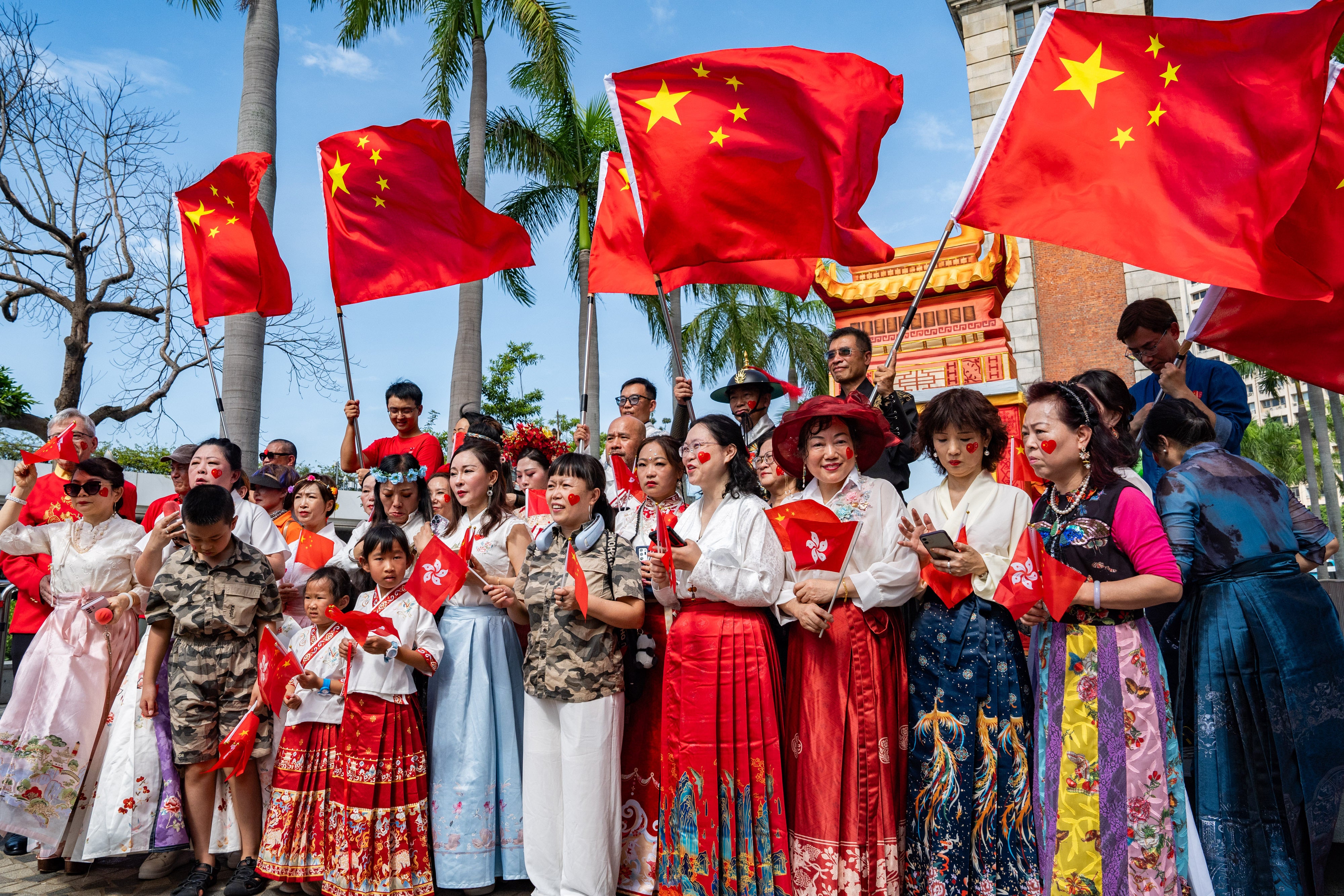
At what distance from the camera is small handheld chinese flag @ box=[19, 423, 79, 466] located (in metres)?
4.68

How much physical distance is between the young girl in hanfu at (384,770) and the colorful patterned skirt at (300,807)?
6cm

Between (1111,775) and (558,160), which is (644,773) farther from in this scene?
(558,160)

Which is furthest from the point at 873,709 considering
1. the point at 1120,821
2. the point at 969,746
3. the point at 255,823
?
the point at 255,823

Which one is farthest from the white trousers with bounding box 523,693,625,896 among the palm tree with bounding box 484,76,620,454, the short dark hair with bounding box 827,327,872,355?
the palm tree with bounding box 484,76,620,454

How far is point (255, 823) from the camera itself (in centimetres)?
402

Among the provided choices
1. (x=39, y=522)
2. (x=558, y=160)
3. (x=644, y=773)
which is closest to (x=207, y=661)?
(x=39, y=522)

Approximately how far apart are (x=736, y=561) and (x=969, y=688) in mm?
979

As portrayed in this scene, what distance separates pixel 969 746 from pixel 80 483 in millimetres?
4285

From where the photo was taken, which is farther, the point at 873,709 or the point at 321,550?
the point at 321,550

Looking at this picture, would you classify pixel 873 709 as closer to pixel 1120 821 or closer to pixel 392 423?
A: pixel 1120 821

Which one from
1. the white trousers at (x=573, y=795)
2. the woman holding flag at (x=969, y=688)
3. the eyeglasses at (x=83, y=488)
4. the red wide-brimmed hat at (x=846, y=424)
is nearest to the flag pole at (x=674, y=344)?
the red wide-brimmed hat at (x=846, y=424)

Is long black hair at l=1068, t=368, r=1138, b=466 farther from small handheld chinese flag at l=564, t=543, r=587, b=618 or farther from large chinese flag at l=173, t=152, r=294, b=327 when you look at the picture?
large chinese flag at l=173, t=152, r=294, b=327

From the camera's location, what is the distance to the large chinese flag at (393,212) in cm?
539

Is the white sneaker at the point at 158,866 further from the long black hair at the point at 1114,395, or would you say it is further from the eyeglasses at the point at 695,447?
the long black hair at the point at 1114,395
